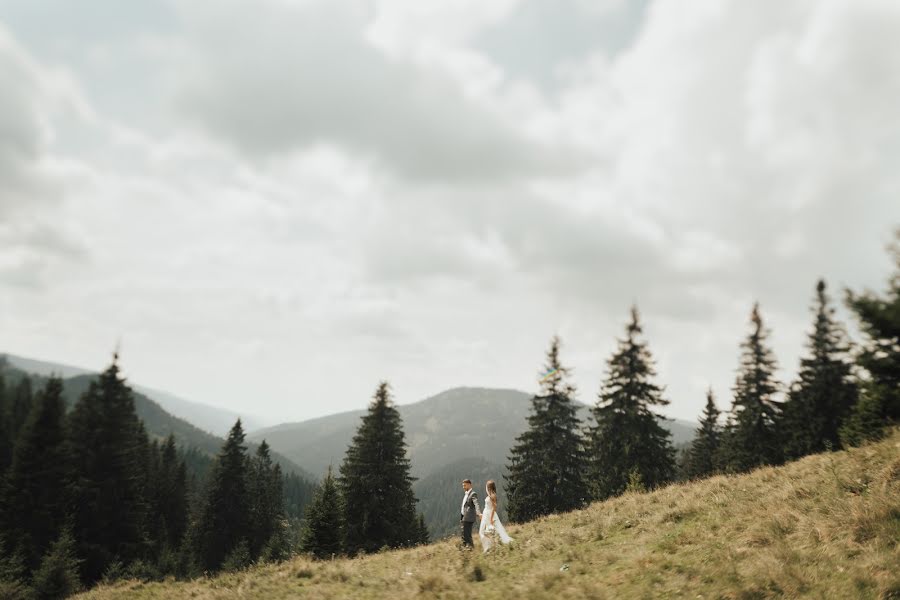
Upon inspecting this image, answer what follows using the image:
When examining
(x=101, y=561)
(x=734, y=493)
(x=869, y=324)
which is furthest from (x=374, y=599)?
(x=101, y=561)

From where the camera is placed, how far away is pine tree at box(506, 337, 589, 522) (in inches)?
1248

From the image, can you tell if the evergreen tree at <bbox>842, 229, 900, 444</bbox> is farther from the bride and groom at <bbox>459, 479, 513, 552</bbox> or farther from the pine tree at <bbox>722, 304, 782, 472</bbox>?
the pine tree at <bbox>722, 304, 782, 472</bbox>

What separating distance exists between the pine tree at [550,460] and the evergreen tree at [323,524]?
12060mm

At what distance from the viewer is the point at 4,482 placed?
101ft

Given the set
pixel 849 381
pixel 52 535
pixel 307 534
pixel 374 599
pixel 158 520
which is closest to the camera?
pixel 374 599

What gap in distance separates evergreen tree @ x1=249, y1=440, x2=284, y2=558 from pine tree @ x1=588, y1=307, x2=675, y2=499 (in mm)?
35114

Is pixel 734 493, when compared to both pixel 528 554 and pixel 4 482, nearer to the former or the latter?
pixel 528 554

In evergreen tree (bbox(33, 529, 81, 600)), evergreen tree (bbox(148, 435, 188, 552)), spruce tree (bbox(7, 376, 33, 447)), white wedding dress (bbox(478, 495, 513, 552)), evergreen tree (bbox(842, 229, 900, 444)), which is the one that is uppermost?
evergreen tree (bbox(842, 229, 900, 444))


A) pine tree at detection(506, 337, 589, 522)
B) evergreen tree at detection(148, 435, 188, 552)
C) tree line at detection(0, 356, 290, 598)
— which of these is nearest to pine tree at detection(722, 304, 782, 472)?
pine tree at detection(506, 337, 589, 522)

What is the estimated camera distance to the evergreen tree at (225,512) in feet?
138

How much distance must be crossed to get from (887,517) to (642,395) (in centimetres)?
2427

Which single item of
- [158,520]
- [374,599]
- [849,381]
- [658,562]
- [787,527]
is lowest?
[158,520]

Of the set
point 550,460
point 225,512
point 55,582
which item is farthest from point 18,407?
point 550,460

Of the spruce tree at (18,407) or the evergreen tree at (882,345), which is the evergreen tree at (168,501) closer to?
the spruce tree at (18,407)
